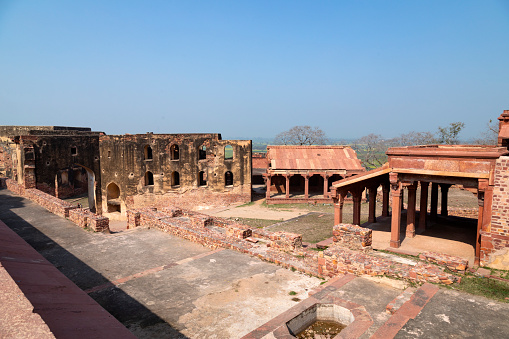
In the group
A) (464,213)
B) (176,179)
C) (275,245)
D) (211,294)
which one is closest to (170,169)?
(176,179)

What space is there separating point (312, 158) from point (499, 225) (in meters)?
18.1

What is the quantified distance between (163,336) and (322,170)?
70.8 feet

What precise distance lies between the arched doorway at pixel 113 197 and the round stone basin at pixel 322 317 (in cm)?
2229

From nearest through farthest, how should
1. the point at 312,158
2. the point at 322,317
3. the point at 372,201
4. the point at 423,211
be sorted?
the point at 322,317 < the point at 423,211 < the point at 372,201 < the point at 312,158

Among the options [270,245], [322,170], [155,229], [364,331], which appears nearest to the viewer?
[364,331]

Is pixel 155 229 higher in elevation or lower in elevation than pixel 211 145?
lower

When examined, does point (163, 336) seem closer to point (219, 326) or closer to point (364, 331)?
point (219, 326)

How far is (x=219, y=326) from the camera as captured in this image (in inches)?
227

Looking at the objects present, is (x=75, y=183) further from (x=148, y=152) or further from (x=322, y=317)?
(x=322, y=317)

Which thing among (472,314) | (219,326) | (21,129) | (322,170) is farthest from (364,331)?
(21,129)

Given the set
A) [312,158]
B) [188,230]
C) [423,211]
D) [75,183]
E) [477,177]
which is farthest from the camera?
[75,183]

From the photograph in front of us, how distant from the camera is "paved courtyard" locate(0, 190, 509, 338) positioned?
214 inches

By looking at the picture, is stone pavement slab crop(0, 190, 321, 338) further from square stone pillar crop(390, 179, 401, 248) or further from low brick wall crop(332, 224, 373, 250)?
Answer: square stone pillar crop(390, 179, 401, 248)

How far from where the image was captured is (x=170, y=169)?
2555 cm
